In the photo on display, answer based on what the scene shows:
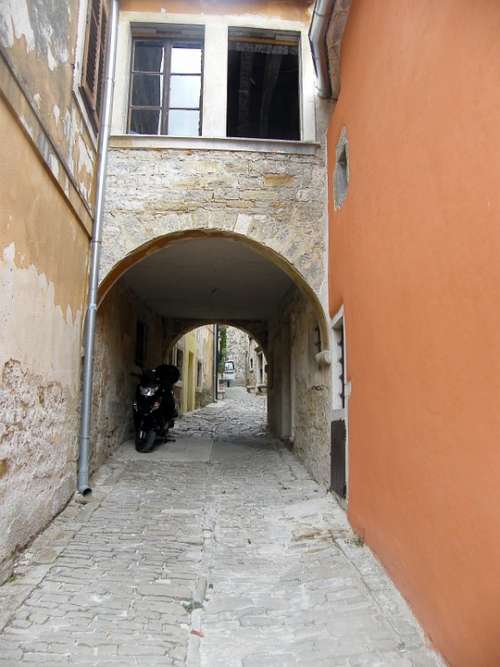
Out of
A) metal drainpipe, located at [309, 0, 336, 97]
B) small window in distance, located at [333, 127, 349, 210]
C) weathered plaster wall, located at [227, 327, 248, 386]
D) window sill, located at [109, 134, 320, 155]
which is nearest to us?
metal drainpipe, located at [309, 0, 336, 97]

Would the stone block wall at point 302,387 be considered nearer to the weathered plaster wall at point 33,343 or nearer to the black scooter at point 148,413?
the black scooter at point 148,413

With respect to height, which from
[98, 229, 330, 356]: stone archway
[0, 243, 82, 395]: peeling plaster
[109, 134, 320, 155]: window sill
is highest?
[109, 134, 320, 155]: window sill

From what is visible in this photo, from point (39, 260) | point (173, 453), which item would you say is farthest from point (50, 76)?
point (173, 453)

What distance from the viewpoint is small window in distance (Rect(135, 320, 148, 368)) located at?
8234 mm

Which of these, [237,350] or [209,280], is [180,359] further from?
[237,350]

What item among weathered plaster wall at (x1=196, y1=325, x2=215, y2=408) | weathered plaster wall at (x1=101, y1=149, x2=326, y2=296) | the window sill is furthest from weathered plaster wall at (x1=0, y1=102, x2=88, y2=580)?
weathered plaster wall at (x1=196, y1=325, x2=215, y2=408)

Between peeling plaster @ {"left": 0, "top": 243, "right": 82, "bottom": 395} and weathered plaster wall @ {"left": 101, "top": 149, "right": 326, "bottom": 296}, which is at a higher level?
weathered plaster wall @ {"left": 101, "top": 149, "right": 326, "bottom": 296}

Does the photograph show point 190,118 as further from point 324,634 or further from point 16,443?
point 324,634

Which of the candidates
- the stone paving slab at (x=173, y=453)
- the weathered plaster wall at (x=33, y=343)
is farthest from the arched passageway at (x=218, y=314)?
the weathered plaster wall at (x=33, y=343)

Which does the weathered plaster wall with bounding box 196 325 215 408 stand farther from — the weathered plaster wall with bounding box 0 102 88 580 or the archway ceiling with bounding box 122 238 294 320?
the weathered plaster wall with bounding box 0 102 88 580

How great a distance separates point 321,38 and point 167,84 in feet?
6.61

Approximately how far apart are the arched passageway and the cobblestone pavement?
120 cm

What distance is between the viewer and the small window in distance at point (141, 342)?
823 cm

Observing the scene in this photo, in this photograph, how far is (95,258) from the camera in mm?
4715
